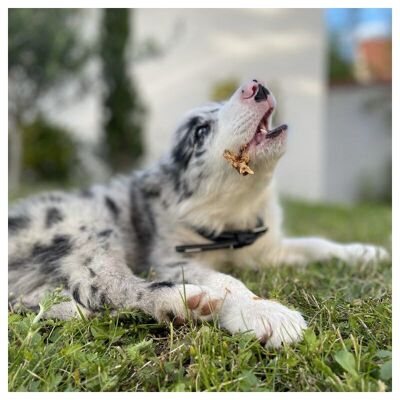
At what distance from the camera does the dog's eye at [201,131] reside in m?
3.14

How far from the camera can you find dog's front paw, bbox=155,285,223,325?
7.30 feet

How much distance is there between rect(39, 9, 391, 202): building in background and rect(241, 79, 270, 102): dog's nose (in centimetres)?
839

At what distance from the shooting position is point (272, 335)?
2031 mm

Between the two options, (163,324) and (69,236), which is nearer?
(163,324)

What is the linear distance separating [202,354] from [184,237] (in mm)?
1374

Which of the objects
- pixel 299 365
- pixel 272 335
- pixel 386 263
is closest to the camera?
pixel 299 365

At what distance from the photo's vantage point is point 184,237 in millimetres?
3270

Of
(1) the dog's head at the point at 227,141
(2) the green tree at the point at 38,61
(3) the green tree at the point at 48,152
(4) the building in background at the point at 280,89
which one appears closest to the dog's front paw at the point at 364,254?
(1) the dog's head at the point at 227,141

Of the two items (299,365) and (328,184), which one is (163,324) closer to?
(299,365)

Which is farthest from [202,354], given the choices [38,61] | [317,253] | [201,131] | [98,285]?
[38,61]

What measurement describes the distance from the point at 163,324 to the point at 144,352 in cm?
22

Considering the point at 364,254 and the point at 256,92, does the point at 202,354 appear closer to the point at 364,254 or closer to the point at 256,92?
the point at 256,92

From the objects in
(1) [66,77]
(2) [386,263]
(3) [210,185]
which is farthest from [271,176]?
(1) [66,77]

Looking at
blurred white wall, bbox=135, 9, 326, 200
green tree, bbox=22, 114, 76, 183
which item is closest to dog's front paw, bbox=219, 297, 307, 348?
blurred white wall, bbox=135, 9, 326, 200
